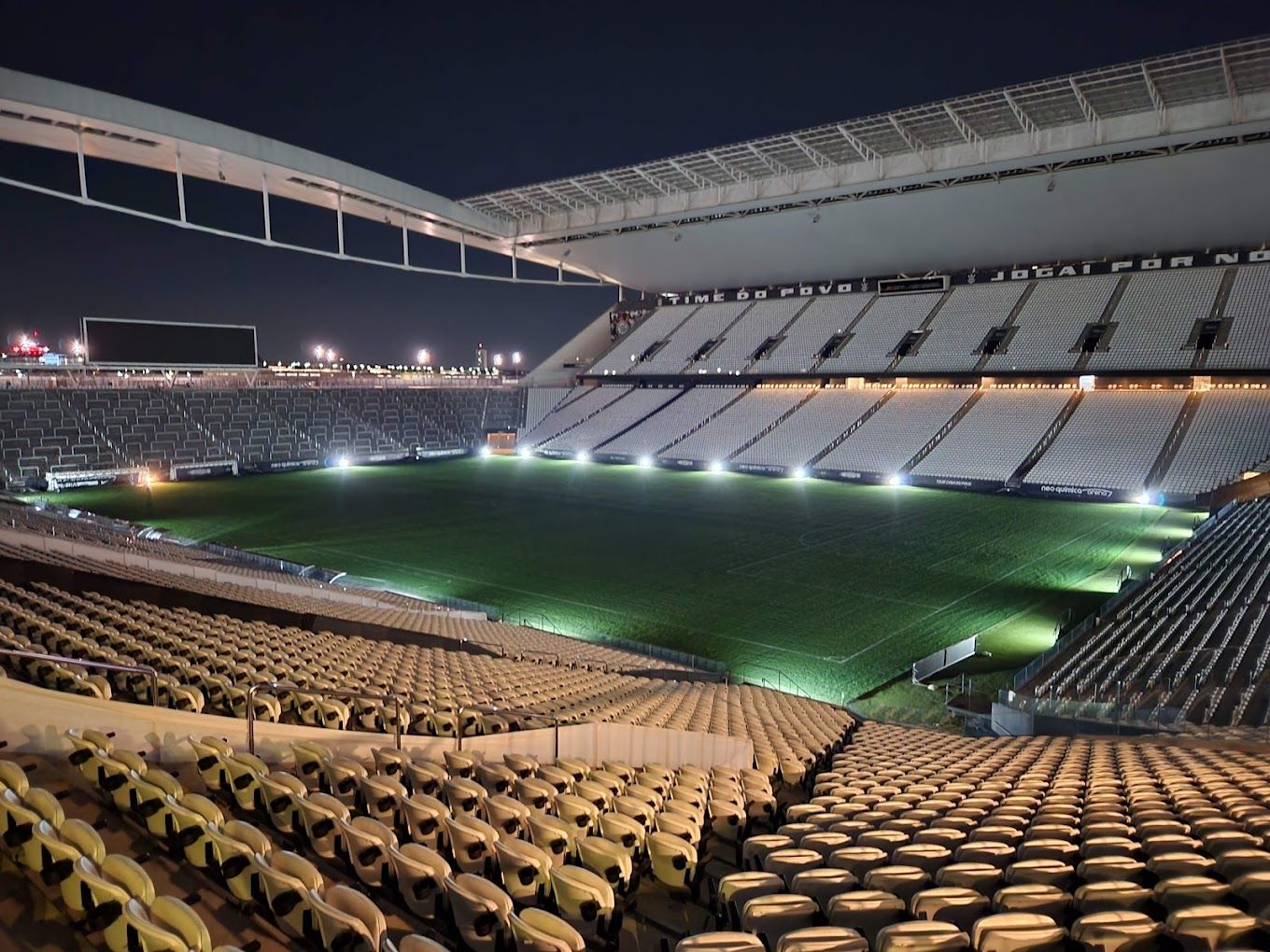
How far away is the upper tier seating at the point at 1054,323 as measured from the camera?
45.9 m

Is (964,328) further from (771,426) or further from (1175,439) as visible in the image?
(1175,439)

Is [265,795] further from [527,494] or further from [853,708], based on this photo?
[527,494]

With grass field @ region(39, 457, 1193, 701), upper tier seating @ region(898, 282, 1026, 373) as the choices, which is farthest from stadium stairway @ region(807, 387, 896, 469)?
grass field @ region(39, 457, 1193, 701)

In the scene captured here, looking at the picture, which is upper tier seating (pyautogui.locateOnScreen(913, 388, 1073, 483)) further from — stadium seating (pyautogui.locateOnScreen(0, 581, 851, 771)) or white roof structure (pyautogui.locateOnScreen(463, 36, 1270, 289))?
stadium seating (pyautogui.locateOnScreen(0, 581, 851, 771))

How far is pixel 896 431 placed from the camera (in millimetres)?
46469

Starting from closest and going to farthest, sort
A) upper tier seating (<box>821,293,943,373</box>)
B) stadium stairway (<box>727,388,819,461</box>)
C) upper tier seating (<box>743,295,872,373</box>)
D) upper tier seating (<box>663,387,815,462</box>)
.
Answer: stadium stairway (<box>727,388,819,461</box>), upper tier seating (<box>663,387,815,462</box>), upper tier seating (<box>821,293,943,373</box>), upper tier seating (<box>743,295,872,373</box>)

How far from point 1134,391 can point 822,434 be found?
1641cm

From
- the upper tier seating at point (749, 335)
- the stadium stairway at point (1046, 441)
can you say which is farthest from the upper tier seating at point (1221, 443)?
the upper tier seating at point (749, 335)

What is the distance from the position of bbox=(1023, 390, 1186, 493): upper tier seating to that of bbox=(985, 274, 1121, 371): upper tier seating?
373cm

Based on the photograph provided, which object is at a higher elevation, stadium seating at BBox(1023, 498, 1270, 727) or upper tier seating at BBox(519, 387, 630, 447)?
upper tier seating at BBox(519, 387, 630, 447)

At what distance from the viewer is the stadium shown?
4.47 meters

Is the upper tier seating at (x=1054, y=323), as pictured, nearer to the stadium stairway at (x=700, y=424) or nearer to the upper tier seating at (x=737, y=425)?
the upper tier seating at (x=737, y=425)

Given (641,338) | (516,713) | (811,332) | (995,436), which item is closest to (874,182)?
(995,436)

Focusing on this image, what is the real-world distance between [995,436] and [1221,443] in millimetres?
9900
